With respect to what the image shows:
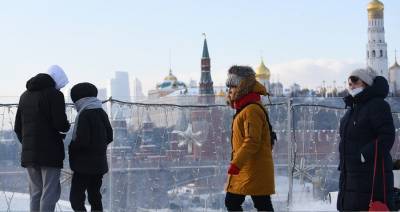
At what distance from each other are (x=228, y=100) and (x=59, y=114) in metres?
0.89

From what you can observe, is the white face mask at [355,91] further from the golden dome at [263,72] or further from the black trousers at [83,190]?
the golden dome at [263,72]

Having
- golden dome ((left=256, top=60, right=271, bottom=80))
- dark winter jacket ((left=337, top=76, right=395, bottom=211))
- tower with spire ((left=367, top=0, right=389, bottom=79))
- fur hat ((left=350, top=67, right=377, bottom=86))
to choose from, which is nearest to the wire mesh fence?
dark winter jacket ((left=337, top=76, right=395, bottom=211))

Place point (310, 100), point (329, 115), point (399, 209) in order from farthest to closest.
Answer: point (310, 100) → point (329, 115) → point (399, 209)

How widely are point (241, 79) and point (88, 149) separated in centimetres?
92

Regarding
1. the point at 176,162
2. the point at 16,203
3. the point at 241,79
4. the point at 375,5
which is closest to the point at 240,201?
the point at 241,79

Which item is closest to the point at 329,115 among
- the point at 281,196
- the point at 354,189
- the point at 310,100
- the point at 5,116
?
the point at 281,196

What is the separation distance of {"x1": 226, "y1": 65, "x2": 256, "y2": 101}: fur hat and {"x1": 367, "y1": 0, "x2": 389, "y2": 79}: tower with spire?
223 ft

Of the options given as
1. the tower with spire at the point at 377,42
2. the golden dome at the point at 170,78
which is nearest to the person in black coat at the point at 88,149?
the tower with spire at the point at 377,42

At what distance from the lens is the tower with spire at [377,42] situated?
2790 inches

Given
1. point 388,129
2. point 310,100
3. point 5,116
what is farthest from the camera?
point 310,100

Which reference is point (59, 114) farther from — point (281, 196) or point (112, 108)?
point (281, 196)

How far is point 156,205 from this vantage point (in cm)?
565

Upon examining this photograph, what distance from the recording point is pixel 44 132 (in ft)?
13.6

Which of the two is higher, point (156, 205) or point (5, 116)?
point (5, 116)
